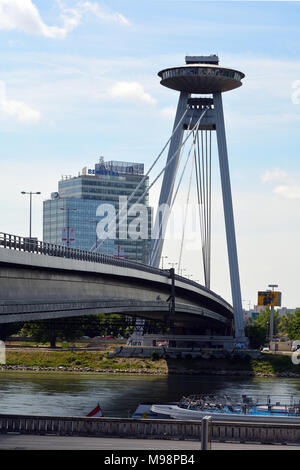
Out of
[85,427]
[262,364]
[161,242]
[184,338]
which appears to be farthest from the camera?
[184,338]

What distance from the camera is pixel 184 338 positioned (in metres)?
130

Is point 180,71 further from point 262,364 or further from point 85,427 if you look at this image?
point 85,427

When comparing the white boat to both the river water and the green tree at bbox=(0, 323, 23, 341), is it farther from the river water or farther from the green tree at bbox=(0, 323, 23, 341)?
the green tree at bbox=(0, 323, 23, 341)

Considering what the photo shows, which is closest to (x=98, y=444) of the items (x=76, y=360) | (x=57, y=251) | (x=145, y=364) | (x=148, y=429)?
(x=148, y=429)

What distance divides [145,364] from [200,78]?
120 ft

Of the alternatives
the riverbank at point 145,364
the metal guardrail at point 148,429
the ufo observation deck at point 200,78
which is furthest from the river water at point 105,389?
the ufo observation deck at point 200,78

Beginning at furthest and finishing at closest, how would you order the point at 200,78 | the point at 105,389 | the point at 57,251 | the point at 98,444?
the point at 200,78 → the point at 105,389 → the point at 57,251 → the point at 98,444

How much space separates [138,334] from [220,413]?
76405mm

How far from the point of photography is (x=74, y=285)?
6234 centimetres

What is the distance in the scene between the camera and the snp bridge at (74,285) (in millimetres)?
49250

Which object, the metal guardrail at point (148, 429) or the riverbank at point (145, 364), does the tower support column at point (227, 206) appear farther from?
the metal guardrail at point (148, 429)

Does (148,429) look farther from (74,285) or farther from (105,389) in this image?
(105,389)

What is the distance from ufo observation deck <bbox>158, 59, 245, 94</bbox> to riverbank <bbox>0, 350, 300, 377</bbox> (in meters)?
34.6
